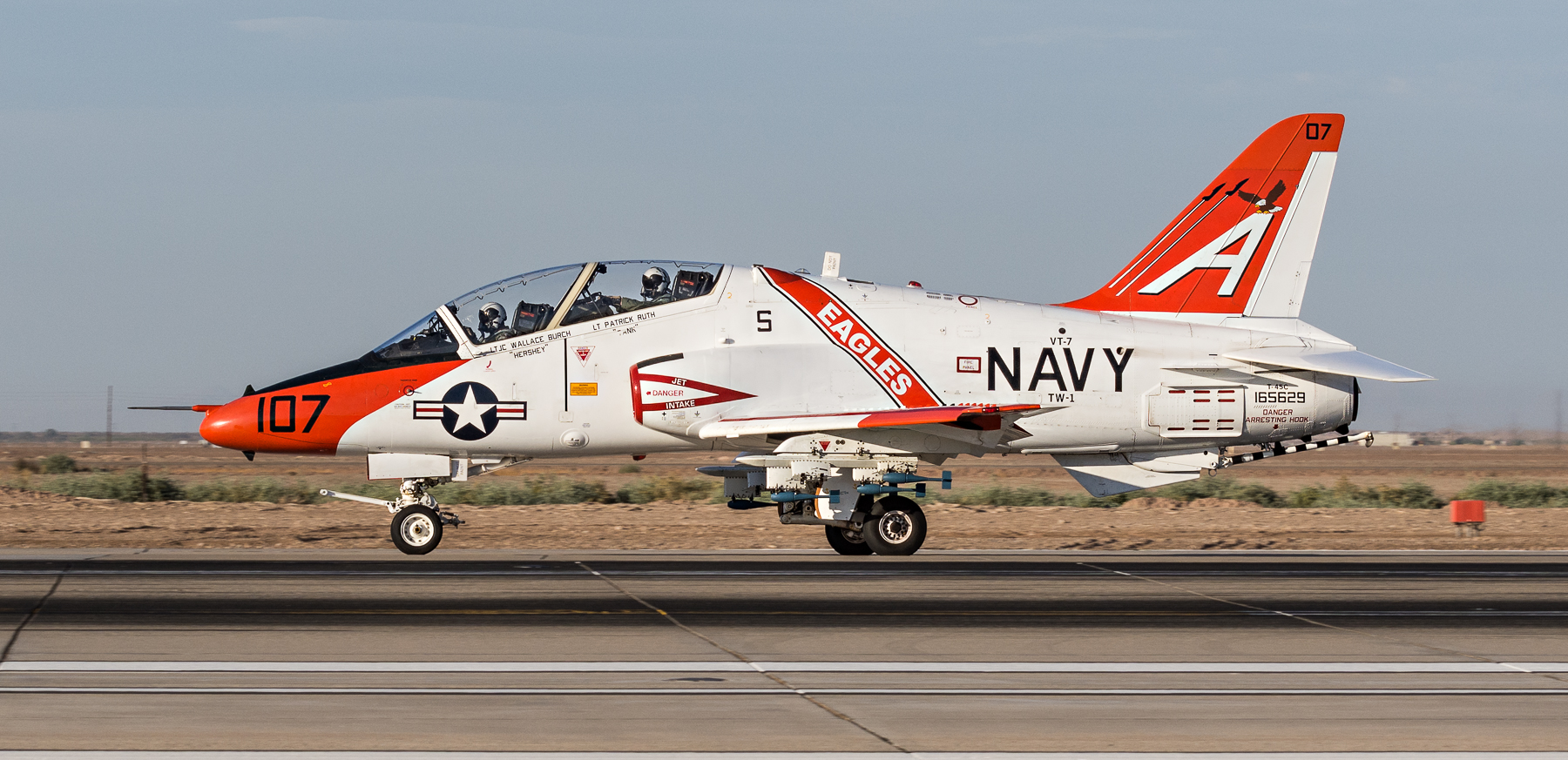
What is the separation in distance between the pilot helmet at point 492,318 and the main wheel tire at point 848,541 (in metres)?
4.98

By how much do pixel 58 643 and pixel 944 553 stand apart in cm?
1149

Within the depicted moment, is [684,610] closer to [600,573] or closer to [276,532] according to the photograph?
[600,573]

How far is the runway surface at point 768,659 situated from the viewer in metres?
7.90

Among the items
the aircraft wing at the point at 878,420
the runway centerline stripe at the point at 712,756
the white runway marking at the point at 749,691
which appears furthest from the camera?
the aircraft wing at the point at 878,420

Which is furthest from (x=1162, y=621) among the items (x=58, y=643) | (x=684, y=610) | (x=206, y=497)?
(x=206, y=497)

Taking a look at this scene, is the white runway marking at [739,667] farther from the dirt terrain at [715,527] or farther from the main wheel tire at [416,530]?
the dirt terrain at [715,527]

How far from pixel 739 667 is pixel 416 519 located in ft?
30.7

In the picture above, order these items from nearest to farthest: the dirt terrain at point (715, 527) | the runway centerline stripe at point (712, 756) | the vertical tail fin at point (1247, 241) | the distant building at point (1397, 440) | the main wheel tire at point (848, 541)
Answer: the runway centerline stripe at point (712, 756), the main wheel tire at point (848, 541), the vertical tail fin at point (1247, 241), the dirt terrain at point (715, 527), the distant building at point (1397, 440)

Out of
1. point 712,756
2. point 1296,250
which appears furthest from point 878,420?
point 712,756

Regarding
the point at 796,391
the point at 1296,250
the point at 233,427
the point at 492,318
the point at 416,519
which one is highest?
the point at 1296,250

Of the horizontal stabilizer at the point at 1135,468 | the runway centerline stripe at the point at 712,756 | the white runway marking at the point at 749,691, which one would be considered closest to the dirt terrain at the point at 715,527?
the horizontal stabilizer at the point at 1135,468

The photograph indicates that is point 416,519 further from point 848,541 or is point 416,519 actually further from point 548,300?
point 848,541

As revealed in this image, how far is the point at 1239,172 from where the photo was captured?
2102cm

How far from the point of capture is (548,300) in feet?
61.6
